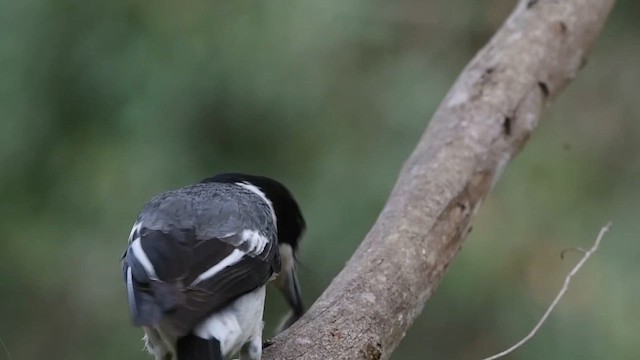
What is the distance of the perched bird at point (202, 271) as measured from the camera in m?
1.30

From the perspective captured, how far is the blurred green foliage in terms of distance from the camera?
281 centimetres

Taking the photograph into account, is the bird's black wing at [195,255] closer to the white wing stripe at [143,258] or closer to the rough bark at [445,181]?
the white wing stripe at [143,258]

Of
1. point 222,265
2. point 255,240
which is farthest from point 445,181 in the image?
point 222,265

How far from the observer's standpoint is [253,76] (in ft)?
9.98

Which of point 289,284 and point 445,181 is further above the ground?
point 445,181

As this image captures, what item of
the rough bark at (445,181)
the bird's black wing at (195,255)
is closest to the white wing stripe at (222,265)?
the bird's black wing at (195,255)

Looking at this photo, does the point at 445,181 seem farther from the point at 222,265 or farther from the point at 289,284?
the point at 222,265

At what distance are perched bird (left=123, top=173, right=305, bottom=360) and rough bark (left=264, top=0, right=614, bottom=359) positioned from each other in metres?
0.09

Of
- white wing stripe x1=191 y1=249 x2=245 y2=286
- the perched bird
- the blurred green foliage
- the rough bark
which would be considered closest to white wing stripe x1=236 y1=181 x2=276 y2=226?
the perched bird

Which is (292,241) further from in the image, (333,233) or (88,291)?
(88,291)

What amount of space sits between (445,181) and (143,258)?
2.12 ft

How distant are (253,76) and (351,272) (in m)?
1.52

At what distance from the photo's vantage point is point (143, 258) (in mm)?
1380

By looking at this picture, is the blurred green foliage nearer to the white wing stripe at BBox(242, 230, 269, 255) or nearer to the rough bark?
the rough bark
